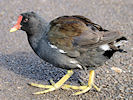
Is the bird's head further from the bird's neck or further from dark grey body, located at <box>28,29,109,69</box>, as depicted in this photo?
dark grey body, located at <box>28,29,109,69</box>

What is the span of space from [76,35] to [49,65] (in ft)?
4.85

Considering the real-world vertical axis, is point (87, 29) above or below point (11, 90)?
above

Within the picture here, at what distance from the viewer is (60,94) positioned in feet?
15.5

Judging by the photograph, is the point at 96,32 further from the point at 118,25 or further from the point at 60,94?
Answer: the point at 118,25

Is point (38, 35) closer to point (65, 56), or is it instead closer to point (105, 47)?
point (65, 56)

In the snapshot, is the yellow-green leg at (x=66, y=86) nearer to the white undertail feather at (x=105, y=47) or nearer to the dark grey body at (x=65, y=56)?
the dark grey body at (x=65, y=56)

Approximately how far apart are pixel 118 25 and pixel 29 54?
3.02 meters

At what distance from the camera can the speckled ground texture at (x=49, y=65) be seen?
471 cm

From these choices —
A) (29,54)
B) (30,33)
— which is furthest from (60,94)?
(29,54)

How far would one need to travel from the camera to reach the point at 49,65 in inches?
224

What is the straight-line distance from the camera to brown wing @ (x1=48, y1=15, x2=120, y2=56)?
4.40 meters

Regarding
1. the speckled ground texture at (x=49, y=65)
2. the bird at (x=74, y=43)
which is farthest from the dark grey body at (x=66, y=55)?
the speckled ground texture at (x=49, y=65)

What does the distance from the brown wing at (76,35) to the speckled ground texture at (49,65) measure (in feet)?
3.16

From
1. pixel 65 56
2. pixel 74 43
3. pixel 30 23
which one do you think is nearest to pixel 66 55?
pixel 65 56
